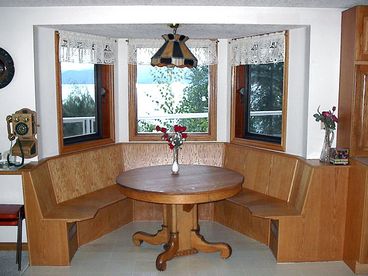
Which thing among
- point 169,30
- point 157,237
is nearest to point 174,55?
point 169,30

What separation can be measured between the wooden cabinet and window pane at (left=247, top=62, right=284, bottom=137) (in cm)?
78

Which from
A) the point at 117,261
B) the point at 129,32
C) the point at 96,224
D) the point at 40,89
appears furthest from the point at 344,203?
the point at 40,89

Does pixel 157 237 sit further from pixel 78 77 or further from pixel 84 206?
pixel 78 77

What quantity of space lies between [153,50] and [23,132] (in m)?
1.78

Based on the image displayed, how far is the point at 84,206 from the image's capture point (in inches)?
141

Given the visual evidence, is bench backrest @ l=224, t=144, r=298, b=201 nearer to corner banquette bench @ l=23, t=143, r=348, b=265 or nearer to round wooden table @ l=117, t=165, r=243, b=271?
corner banquette bench @ l=23, t=143, r=348, b=265

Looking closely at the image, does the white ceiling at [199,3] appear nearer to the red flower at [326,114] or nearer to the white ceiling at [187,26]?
the white ceiling at [187,26]

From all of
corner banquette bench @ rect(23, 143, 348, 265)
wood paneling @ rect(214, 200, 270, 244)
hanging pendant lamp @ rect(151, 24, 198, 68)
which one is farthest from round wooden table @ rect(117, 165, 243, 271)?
hanging pendant lamp @ rect(151, 24, 198, 68)

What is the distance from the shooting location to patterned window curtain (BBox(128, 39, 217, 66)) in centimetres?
448

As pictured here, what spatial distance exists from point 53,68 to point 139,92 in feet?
3.65

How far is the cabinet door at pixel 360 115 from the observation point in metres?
3.30

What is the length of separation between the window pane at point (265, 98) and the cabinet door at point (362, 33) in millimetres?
925

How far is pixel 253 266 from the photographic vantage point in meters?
3.38

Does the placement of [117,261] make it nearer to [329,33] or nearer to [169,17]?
[169,17]
